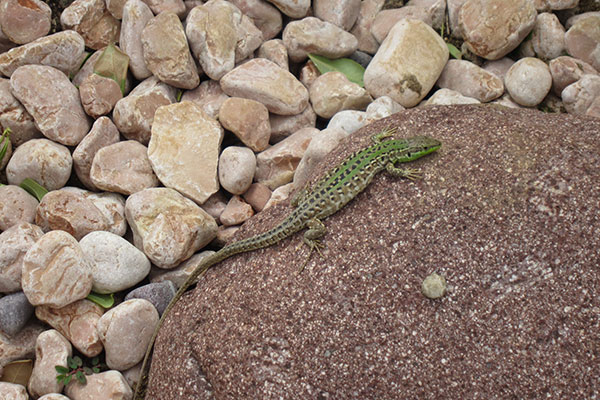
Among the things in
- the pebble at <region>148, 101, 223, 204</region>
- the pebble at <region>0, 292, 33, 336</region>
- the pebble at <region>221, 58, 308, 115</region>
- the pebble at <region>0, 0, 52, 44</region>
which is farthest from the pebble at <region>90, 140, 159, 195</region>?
the pebble at <region>0, 0, 52, 44</region>

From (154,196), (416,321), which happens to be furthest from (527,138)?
(154,196)

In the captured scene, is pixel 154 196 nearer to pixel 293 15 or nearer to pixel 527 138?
pixel 293 15

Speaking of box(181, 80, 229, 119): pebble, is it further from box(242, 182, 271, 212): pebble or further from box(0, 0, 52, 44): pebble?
box(0, 0, 52, 44): pebble

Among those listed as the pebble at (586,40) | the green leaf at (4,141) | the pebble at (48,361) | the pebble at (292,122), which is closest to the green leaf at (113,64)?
the green leaf at (4,141)

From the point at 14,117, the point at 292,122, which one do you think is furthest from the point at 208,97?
the point at 14,117

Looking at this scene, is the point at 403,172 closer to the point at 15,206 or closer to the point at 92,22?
the point at 15,206

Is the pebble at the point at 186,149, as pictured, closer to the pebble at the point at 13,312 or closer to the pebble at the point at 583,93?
the pebble at the point at 13,312
